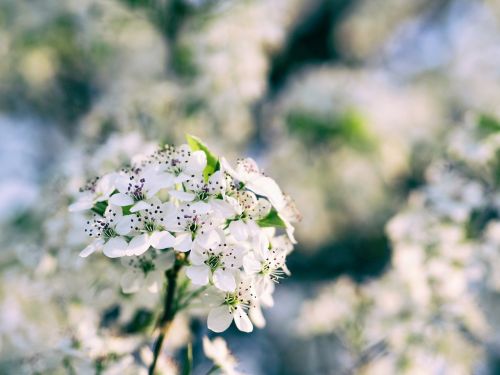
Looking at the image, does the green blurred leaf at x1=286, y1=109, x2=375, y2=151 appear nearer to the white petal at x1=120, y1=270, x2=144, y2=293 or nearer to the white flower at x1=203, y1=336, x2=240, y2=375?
the white flower at x1=203, y1=336, x2=240, y2=375

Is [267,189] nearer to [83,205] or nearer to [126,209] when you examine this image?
[126,209]

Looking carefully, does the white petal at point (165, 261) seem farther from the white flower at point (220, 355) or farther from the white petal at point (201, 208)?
the white flower at point (220, 355)

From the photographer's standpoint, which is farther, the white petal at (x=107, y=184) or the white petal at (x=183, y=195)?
the white petal at (x=107, y=184)

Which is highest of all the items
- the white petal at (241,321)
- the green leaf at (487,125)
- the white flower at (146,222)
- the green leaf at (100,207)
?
the green leaf at (487,125)

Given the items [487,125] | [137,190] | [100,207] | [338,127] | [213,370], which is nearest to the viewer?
[137,190]

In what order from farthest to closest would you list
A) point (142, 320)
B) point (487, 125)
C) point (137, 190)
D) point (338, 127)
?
1. point (338, 127)
2. point (487, 125)
3. point (142, 320)
4. point (137, 190)

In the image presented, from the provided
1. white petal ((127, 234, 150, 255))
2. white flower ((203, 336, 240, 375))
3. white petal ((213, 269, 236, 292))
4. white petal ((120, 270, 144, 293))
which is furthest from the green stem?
white petal ((127, 234, 150, 255))

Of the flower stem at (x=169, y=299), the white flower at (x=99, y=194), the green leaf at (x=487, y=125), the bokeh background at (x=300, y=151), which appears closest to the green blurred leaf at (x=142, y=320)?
the bokeh background at (x=300, y=151)

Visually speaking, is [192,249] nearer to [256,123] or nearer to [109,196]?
[109,196]

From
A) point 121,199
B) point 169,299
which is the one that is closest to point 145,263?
point 169,299
